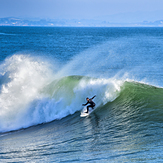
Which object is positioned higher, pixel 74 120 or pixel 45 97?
pixel 45 97

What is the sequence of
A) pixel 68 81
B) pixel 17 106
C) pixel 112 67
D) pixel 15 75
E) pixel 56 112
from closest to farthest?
pixel 56 112 → pixel 17 106 → pixel 68 81 → pixel 15 75 → pixel 112 67

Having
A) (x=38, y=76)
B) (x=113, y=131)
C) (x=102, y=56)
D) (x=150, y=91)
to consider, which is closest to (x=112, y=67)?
(x=102, y=56)

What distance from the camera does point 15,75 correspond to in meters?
17.8

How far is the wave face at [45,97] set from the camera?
13.6m

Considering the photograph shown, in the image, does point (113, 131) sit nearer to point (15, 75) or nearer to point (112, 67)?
point (15, 75)

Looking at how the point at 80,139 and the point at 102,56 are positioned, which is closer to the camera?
the point at 80,139

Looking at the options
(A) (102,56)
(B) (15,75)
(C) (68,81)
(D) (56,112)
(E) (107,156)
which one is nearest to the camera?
(E) (107,156)

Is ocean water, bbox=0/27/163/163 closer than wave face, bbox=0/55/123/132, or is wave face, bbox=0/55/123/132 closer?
ocean water, bbox=0/27/163/163

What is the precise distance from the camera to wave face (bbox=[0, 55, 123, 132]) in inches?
536

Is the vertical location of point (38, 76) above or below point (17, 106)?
above

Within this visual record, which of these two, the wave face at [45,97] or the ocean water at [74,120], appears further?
the wave face at [45,97]

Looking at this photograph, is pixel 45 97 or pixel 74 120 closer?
pixel 74 120

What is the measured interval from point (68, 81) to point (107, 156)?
365 inches

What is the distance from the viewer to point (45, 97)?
14.8 m
